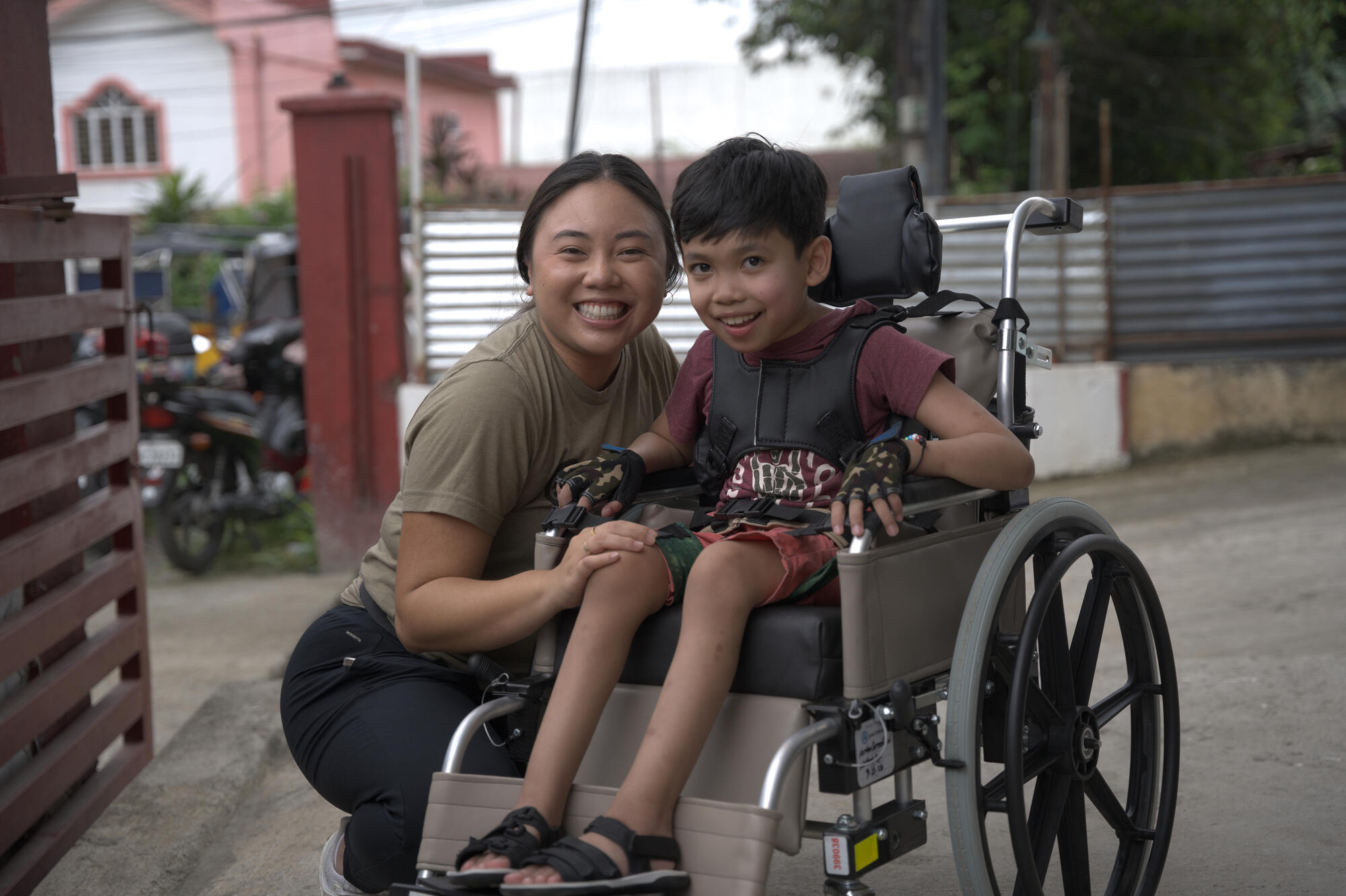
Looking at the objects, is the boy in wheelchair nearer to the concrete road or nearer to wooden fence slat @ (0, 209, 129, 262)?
the concrete road

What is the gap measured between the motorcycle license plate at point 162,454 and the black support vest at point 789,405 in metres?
5.19

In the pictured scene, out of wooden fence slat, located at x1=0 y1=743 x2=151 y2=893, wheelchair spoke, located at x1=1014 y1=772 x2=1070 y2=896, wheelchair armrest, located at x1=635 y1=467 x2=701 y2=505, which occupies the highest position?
wheelchair armrest, located at x1=635 y1=467 x2=701 y2=505

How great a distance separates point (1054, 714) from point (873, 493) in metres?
0.65

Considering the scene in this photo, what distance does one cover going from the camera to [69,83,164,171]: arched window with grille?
25.9 meters

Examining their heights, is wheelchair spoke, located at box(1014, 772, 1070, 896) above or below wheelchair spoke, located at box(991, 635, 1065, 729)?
below

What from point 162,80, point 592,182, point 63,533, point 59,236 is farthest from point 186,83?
point 592,182

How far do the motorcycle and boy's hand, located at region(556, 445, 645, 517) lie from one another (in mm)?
5196

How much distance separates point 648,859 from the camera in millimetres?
1908

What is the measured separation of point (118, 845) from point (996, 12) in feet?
44.2

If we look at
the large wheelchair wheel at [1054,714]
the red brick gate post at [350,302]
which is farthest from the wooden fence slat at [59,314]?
the red brick gate post at [350,302]

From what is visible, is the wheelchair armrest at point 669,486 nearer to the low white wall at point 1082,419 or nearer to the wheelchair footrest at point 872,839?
the wheelchair footrest at point 872,839

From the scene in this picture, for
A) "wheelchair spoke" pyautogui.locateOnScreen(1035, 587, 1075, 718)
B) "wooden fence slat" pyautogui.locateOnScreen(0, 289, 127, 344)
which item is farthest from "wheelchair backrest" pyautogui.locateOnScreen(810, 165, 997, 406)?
"wooden fence slat" pyautogui.locateOnScreen(0, 289, 127, 344)

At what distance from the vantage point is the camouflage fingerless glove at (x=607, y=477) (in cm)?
235

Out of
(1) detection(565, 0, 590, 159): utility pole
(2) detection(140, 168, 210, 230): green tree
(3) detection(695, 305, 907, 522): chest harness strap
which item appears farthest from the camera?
(2) detection(140, 168, 210, 230): green tree
